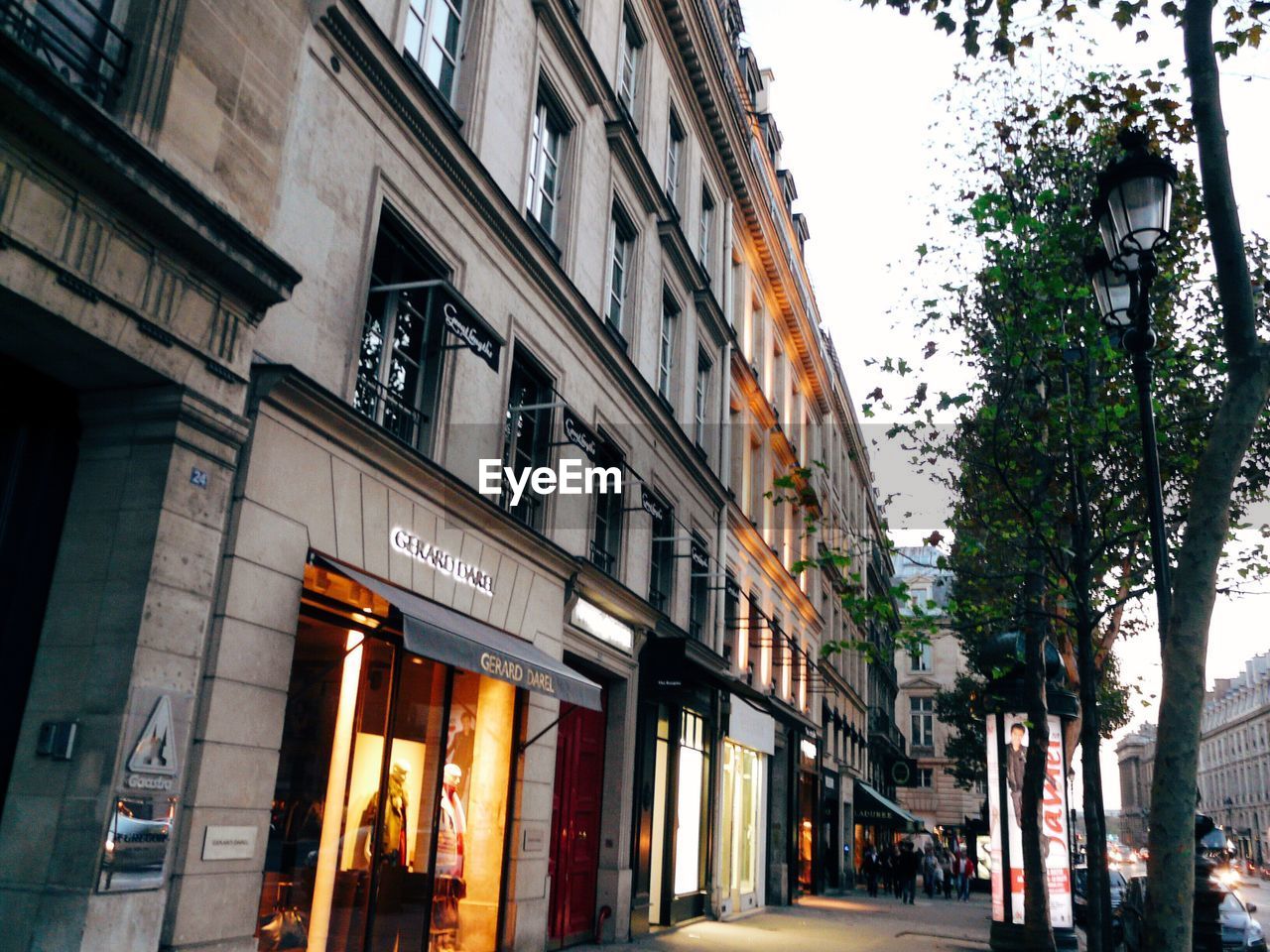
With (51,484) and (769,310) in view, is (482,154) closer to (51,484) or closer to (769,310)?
(51,484)

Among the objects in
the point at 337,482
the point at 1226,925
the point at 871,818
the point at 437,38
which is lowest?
the point at 1226,925

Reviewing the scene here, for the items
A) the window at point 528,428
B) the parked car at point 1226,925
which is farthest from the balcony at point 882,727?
the window at point 528,428

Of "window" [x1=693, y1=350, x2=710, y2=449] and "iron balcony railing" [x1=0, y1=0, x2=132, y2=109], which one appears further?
"window" [x1=693, y1=350, x2=710, y2=449]

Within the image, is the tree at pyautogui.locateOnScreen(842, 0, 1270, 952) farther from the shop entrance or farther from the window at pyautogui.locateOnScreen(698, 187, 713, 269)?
the window at pyautogui.locateOnScreen(698, 187, 713, 269)

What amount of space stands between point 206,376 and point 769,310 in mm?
23854

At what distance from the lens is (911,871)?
33875 mm

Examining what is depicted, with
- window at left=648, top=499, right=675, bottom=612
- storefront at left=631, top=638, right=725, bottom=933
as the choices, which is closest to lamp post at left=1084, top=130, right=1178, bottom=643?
storefront at left=631, top=638, right=725, bottom=933

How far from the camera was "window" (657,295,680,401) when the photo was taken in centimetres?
2034

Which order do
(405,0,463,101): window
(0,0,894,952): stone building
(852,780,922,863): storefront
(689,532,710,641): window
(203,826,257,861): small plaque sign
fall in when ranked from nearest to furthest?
(0,0,894,952): stone building < (203,826,257,861): small plaque sign < (405,0,463,101): window < (689,532,710,641): window < (852,780,922,863): storefront

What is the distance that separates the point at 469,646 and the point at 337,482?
6.31ft

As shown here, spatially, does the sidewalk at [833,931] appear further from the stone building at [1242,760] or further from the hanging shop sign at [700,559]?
the stone building at [1242,760]

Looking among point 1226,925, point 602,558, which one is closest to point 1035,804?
point 1226,925

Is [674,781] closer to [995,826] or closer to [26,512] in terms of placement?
[995,826]

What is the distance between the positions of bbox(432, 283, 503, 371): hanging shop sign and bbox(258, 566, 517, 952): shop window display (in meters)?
2.64
